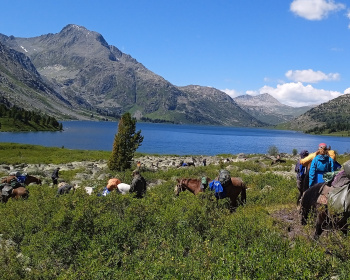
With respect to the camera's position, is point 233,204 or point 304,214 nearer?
point 304,214

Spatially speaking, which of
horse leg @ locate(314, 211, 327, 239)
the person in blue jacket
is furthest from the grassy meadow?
the person in blue jacket

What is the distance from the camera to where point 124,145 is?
3475cm

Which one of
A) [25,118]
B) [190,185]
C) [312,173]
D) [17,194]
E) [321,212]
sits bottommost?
[17,194]

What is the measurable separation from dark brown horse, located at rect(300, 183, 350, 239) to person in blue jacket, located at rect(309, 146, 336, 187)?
1.66m

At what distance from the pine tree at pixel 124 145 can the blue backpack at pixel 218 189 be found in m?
23.0

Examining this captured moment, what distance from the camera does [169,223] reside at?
368 inches

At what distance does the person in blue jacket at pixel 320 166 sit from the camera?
10.8 metres

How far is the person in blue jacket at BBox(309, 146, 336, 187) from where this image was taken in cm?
1083

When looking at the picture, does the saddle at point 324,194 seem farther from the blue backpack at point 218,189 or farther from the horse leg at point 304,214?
the blue backpack at point 218,189

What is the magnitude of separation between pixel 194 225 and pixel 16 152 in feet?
187

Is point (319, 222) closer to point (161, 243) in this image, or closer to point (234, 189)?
point (161, 243)

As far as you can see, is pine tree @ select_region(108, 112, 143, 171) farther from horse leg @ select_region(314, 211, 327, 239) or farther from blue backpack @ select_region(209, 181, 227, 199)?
horse leg @ select_region(314, 211, 327, 239)

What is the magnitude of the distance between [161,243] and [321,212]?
14.5 ft

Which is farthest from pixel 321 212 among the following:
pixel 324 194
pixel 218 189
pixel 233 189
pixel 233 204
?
pixel 233 204
